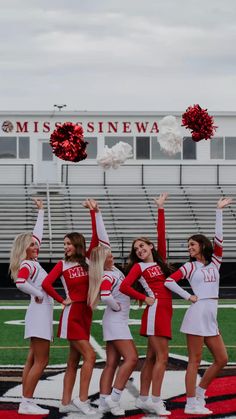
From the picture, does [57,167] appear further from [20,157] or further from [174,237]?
[174,237]

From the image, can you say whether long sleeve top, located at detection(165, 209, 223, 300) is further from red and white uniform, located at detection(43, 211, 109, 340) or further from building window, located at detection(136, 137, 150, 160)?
building window, located at detection(136, 137, 150, 160)

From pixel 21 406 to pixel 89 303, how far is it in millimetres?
1046

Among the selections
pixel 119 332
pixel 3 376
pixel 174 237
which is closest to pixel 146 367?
pixel 119 332

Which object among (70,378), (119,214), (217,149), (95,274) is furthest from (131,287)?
(217,149)

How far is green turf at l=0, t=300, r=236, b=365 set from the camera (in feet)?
39.0

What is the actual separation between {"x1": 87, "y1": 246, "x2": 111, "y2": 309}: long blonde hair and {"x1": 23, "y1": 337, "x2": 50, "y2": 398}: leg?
21.0 inches

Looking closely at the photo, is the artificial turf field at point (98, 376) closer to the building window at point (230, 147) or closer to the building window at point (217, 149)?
the building window at point (217, 149)

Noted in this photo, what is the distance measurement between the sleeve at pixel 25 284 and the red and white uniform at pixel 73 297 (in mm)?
84

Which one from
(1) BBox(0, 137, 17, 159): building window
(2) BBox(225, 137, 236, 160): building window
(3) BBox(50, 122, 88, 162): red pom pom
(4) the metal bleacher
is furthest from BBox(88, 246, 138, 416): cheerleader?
(2) BBox(225, 137, 236, 160): building window

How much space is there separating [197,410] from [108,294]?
1.23 metres

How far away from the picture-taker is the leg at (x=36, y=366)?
845cm

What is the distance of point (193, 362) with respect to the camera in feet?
28.0

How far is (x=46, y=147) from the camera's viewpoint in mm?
34094

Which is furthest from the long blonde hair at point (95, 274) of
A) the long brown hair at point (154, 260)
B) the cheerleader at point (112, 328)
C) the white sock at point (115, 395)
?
the white sock at point (115, 395)
